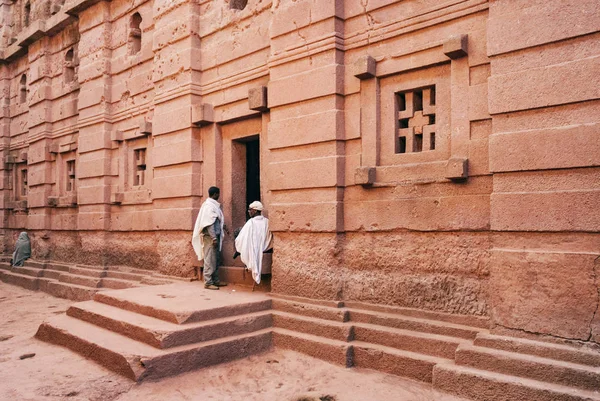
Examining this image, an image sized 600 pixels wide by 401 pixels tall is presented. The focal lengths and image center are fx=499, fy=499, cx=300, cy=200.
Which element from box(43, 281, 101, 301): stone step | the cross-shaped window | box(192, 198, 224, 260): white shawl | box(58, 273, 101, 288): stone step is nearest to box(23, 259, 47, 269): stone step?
box(43, 281, 101, 301): stone step

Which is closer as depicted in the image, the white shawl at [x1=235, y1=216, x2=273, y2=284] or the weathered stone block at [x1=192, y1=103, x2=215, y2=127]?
the white shawl at [x1=235, y1=216, x2=273, y2=284]

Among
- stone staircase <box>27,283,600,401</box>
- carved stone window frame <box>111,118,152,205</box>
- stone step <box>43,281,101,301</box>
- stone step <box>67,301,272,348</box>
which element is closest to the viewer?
stone staircase <box>27,283,600,401</box>

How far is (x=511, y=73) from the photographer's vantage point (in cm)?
477

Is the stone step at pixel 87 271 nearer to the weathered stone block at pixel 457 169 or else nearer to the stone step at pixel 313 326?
the stone step at pixel 313 326

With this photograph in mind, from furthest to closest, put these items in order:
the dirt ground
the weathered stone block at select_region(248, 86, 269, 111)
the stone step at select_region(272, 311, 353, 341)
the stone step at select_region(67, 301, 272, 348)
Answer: the weathered stone block at select_region(248, 86, 269, 111), the stone step at select_region(272, 311, 353, 341), the stone step at select_region(67, 301, 272, 348), the dirt ground

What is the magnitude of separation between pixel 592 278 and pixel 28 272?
42.3 ft

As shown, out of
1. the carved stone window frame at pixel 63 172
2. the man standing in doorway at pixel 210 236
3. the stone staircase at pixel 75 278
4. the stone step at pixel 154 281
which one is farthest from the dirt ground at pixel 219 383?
the carved stone window frame at pixel 63 172

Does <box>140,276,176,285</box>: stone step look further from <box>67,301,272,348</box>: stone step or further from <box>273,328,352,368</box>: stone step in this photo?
<box>273,328,352,368</box>: stone step

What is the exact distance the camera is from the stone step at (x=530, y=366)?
13.4 ft

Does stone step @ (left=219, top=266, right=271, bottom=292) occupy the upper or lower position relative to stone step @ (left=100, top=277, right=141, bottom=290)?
upper

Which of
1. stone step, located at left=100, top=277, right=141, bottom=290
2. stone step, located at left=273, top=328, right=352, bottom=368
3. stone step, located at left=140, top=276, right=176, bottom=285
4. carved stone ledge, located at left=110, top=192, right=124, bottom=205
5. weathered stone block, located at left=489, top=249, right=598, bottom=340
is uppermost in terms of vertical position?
carved stone ledge, located at left=110, top=192, right=124, bottom=205

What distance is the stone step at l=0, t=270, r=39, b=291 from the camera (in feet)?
40.4

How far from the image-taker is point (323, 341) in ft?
19.6

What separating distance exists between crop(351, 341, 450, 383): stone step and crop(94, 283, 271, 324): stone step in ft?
5.14
